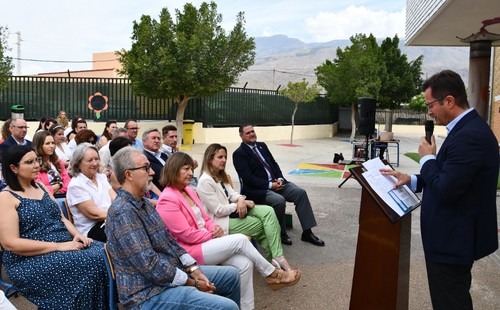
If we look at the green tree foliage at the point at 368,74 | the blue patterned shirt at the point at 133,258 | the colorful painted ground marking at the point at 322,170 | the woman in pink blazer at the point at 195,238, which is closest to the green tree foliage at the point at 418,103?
the green tree foliage at the point at 368,74

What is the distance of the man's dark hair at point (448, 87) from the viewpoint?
281 cm

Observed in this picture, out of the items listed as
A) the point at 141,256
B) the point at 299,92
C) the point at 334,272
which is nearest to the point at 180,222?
the point at 141,256

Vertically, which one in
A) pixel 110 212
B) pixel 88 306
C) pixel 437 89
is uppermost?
pixel 437 89

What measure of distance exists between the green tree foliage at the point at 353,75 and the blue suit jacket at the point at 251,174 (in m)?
20.9

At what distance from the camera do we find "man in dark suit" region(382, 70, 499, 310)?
2703mm

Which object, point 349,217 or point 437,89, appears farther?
point 349,217

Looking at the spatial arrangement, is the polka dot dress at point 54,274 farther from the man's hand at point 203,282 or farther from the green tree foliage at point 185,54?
the green tree foliage at point 185,54

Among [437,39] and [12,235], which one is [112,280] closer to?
[12,235]

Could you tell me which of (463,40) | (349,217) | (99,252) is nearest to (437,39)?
(463,40)

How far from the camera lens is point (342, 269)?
207 inches

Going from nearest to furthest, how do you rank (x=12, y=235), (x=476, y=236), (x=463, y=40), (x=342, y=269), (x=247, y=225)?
(x=476, y=236), (x=12, y=235), (x=247, y=225), (x=342, y=269), (x=463, y=40)

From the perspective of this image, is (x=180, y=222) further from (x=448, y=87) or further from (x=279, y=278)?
(x=448, y=87)

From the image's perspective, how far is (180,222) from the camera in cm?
375

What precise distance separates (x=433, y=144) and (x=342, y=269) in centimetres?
262
